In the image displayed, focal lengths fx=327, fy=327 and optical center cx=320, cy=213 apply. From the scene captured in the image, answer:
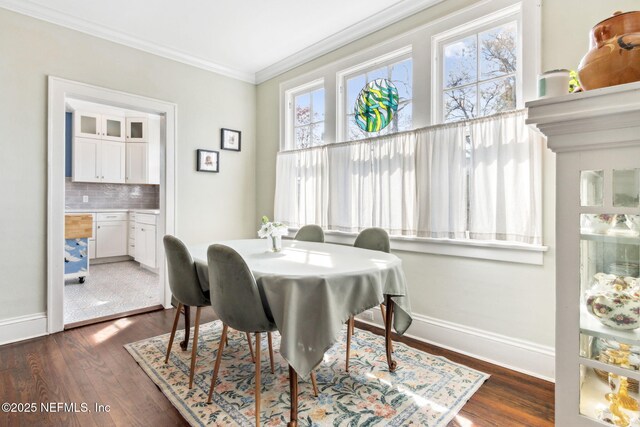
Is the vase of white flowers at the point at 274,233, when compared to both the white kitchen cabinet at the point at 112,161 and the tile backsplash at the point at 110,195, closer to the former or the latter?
Result: the white kitchen cabinet at the point at 112,161

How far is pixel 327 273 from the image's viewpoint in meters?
1.64

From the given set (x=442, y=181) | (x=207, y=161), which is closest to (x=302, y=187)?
(x=207, y=161)

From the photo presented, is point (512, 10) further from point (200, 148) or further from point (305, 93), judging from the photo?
point (200, 148)

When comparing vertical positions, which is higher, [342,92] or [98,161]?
[342,92]

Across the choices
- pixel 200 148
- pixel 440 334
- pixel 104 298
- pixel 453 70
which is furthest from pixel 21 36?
pixel 440 334

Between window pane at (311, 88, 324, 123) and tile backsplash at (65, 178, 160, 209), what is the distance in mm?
4401

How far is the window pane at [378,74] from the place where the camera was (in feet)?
10.2

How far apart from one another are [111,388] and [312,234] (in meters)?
1.87

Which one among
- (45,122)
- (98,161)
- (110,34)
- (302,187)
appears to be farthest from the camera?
(98,161)

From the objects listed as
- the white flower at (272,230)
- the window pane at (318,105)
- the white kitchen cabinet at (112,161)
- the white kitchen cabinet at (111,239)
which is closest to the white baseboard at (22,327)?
the white flower at (272,230)

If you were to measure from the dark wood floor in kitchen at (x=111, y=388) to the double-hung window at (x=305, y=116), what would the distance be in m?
2.44

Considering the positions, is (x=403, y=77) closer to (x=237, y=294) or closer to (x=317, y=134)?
(x=317, y=134)

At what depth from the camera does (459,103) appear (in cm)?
261

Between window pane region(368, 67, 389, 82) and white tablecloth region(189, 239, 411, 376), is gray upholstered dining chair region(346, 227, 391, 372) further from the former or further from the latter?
window pane region(368, 67, 389, 82)
